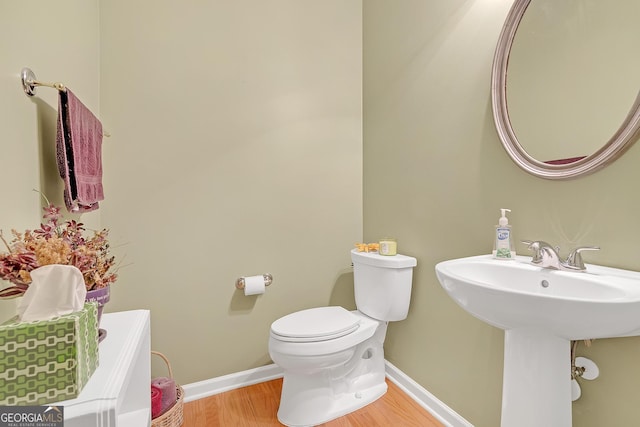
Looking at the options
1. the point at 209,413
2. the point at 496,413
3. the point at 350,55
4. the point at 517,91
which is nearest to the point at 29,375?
the point at 209,413

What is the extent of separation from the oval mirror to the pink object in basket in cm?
177

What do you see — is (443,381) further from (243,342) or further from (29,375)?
(29,375)

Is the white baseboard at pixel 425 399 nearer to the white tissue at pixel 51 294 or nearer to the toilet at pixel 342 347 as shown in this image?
the toilet at pixel 342 347

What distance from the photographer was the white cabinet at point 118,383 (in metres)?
0.54

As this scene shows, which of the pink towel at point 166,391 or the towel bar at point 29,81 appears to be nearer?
Answer: the towel bar at point 29,81

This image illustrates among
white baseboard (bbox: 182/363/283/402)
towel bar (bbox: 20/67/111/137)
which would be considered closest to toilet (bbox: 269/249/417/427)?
white baseboard (bbox: 182/363/283/402)

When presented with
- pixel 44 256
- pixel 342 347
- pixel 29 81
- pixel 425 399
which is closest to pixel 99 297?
pixel 44 256

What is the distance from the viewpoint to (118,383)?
625mm

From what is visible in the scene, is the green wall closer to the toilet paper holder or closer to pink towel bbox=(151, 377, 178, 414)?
the toilet paper holder

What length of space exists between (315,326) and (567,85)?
4.57 feet

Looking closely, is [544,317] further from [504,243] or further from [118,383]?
[118,383]

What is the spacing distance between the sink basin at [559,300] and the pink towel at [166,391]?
1318 millimetres

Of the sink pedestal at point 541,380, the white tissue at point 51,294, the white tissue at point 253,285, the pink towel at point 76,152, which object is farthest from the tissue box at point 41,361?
the white tissue at point 253,285

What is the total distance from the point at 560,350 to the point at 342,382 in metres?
1.09
